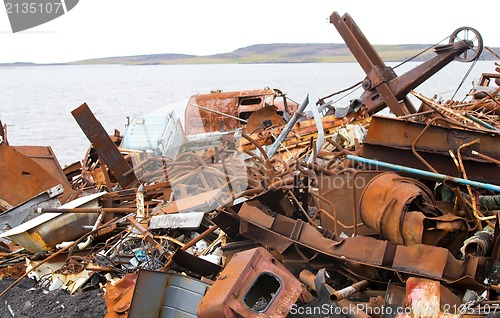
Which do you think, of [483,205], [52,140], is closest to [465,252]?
[483,205]

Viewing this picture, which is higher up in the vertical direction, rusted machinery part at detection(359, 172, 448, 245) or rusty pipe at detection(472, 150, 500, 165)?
rusty pipe at detection(472, 150, 500, 165)

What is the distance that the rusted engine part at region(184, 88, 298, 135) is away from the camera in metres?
9.96

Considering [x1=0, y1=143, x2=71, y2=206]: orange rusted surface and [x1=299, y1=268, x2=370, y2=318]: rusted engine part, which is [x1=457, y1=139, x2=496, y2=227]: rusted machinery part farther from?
[x1=0, y1=143, x2=71, y2=206]: orange rusted surface

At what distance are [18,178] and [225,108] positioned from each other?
12.7 ft

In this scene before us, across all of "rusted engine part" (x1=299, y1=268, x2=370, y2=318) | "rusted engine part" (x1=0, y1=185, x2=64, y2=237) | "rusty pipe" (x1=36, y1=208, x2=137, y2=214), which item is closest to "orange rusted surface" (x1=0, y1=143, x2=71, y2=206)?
"rusted engine part" (x1=0, y1=185, x2=64, y2=237)

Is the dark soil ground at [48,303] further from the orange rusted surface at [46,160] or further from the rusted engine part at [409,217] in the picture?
the orange rusted surface at [46,160]

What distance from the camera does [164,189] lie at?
6336 mm

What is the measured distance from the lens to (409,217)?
12.2 feet

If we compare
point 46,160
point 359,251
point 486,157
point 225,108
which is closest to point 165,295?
point 359,251

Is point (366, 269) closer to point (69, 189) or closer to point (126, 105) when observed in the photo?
point (69, 189)

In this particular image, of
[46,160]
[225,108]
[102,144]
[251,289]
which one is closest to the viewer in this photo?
[251,289]

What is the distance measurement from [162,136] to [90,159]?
1.77m

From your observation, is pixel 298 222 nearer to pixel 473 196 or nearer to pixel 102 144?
pixel 473 196

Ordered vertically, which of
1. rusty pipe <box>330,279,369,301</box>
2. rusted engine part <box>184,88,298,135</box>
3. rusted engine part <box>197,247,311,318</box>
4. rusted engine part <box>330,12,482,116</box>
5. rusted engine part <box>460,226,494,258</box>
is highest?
rusted engine part <box>330,12,482,116</box>
